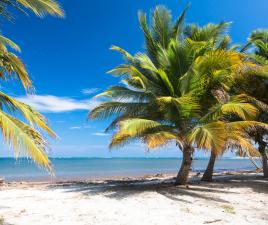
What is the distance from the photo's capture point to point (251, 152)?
1096 centimetres

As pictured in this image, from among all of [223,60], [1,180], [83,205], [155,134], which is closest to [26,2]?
[83,205]

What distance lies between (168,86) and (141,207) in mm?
4882

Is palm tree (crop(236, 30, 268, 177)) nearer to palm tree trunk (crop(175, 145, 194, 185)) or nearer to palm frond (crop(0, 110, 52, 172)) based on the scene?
palm tree trunk (crop(175, 145, 194, 185))

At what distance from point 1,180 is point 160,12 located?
436 inches

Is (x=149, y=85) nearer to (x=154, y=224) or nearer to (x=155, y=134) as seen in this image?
(x=155, y=134)

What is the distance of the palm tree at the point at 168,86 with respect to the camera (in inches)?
457

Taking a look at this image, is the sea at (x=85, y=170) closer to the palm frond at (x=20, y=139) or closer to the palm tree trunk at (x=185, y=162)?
the palm frond at (x=20, y=139)

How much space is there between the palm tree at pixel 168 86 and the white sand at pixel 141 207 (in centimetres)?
166

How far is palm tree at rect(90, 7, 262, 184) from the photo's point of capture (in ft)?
38.1

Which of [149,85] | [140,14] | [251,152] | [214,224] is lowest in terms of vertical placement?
[214,224]

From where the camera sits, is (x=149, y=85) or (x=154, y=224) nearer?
(x=154, y=224)

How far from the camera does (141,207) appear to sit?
859cm

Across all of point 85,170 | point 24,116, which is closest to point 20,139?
point 24,116

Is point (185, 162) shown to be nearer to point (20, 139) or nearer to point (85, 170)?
point (20, 139)
